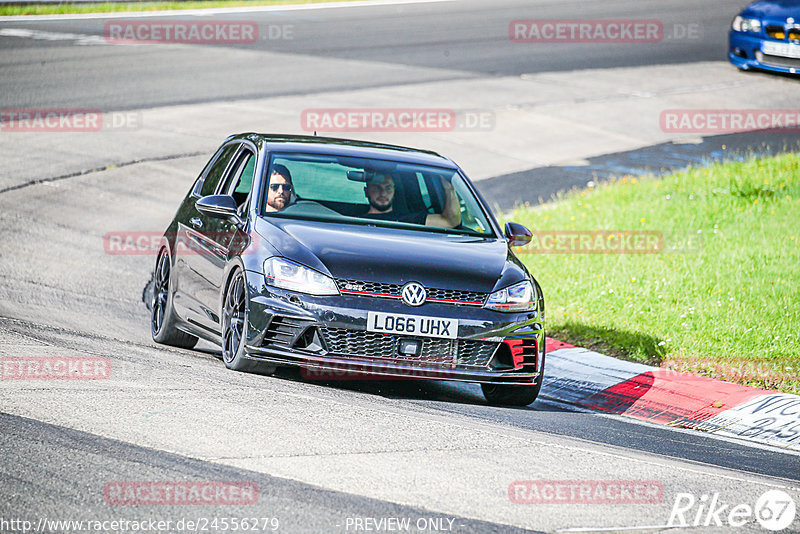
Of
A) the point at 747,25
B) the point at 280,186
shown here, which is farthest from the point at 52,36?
the point at 280,186

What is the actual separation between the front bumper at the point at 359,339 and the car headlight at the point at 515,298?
0.06m

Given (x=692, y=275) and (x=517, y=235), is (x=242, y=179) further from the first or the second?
(x=692, y=275)

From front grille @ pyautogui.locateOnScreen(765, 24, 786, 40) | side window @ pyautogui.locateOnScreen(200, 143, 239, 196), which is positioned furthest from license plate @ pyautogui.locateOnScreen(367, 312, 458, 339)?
front grille @ pyautogui.locateOnScreen(765, 24, 786, 40)

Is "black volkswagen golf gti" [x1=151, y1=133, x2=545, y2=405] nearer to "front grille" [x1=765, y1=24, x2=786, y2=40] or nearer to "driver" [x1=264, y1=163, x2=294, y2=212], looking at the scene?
"driver" [x1=264, y1=163, x2=294, y2=212]

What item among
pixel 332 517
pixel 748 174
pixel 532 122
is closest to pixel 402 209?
pixel 332 517

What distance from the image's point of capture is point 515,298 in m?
7.69

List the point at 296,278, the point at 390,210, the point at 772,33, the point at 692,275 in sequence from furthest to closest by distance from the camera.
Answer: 1. the point at 772,33
2. the point at 692,275
3. the point at 390,210
4. the point at 296,278

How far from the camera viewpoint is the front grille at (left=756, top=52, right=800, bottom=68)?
70.4 ft

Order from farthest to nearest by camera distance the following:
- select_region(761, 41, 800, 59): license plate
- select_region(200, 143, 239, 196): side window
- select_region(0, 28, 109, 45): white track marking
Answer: select_region(0, 28, 109, 45): white track marking → select_region(761, 41, 800, 59): license plate → select_region(200, 143, 239, 196): side window

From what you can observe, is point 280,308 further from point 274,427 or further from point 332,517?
point 332,517

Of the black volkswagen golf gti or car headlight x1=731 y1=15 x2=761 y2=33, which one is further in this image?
car headlight x1=731 y1=15 x2=761 y2=33

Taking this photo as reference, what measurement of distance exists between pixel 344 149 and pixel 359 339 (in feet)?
6.88

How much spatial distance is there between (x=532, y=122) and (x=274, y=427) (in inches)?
568

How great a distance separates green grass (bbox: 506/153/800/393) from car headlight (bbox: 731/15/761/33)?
5802mm
